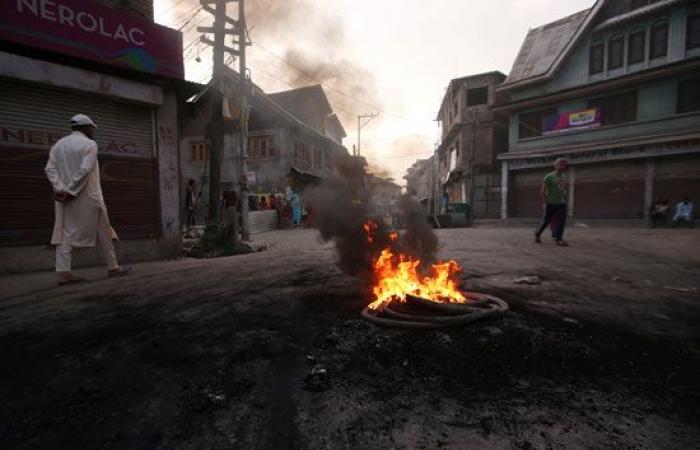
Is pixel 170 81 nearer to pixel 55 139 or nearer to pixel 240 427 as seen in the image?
pixel 55 139

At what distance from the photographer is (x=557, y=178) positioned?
26.8 ft

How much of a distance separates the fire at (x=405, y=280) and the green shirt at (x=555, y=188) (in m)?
5.08

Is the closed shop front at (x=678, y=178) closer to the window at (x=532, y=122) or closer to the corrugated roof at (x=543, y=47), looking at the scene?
the window at (x=532, y=122)

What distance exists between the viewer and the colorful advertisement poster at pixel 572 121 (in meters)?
19.3

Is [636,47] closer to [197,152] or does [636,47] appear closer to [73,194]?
[73,194]

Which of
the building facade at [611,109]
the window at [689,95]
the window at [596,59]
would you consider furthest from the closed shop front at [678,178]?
the window at [596,59]

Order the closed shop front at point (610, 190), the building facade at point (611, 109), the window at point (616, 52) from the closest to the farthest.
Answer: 1. the building facade at point (611, 109)
2. the closed shop front at point (610, 190)
3. the window at point (616, 52)

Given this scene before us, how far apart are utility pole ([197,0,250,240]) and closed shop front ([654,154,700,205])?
19644 millimetres

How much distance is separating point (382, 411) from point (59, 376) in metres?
2.07

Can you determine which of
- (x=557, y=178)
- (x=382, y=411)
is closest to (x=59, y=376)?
(x=382, y=411)

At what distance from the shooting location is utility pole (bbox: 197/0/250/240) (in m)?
10.1

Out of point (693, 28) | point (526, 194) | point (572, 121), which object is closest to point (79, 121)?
point (572, 121)

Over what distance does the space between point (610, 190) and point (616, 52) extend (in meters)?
7.45

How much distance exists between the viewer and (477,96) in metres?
27.6
